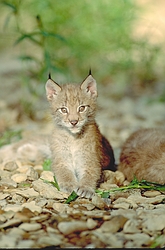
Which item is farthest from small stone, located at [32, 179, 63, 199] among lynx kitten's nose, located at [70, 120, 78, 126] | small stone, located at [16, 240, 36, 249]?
small stone, located at [16, 240, 36, 249]

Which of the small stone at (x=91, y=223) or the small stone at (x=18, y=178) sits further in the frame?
the small stone at (x=18, y=178)

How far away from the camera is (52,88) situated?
5137 millimetres

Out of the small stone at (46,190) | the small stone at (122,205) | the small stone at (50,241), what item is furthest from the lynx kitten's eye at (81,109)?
the small stone at (50,241)

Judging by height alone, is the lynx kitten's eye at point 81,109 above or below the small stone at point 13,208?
above

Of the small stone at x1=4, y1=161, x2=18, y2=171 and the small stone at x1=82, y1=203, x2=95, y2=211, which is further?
the small stone at x1=4, y1=161, x2=18, y2=171

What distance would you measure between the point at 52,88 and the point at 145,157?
1117 mm

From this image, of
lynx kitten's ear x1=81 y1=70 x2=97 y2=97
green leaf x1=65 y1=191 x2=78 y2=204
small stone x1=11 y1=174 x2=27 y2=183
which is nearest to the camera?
green leaf x1=65 y1=191 x2=78 y2=204

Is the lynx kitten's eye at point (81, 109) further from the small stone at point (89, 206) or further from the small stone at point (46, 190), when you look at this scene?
the small stone at point (89, 206)

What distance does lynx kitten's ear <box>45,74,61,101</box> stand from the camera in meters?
5.07

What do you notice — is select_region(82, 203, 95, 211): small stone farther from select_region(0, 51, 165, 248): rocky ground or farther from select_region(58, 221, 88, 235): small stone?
select_region(58, 221, 88, 235): small stone

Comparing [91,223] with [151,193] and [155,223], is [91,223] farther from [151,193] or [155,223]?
[151,193]

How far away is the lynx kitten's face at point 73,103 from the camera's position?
4.91 m

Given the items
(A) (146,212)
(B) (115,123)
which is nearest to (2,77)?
(B) (115,123)

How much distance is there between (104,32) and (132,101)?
1.23 meters
